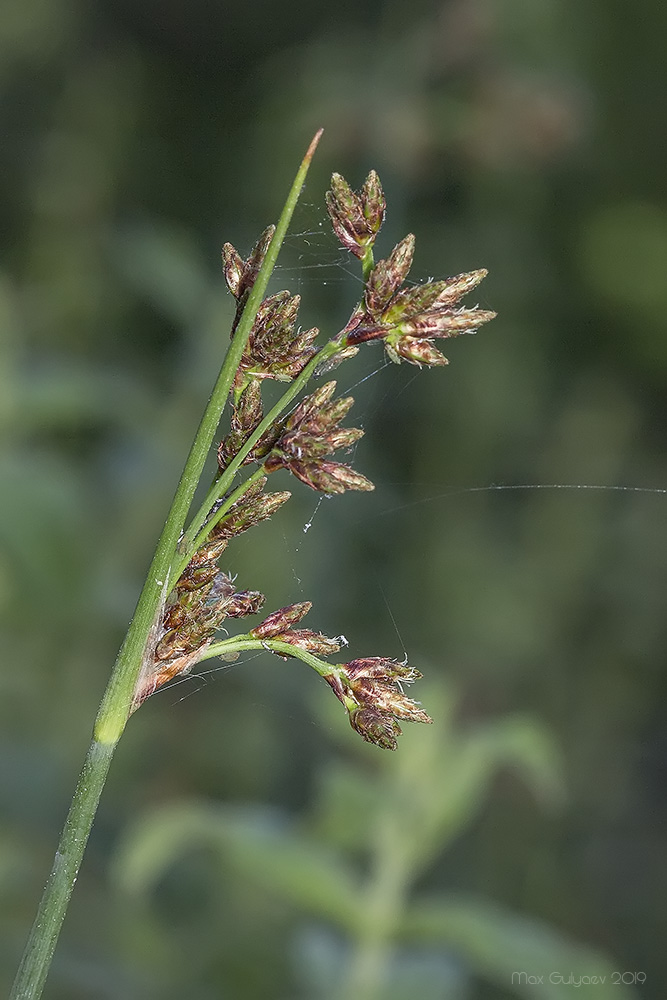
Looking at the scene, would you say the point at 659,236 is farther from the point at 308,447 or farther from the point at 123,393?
the point at 308,447

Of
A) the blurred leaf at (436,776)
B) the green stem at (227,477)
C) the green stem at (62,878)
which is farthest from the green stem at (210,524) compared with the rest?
the blurred leaf at (436,776)

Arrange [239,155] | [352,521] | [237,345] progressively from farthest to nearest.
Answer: [239,155] < [352,521] < [237,345]

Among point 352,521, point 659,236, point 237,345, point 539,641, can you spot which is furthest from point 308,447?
point 659,236

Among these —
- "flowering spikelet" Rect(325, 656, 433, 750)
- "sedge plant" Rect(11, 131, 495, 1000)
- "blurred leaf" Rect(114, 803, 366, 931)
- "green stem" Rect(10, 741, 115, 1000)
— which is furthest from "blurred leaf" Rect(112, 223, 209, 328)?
"green stem" Rect(10, 741, 115, 1000)

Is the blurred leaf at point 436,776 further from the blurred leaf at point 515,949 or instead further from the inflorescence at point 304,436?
the inflorescence at point 304,436

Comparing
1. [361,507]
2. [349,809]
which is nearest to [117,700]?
[349,809]

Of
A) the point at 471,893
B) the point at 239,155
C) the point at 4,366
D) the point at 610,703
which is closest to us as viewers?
the point at 4,366

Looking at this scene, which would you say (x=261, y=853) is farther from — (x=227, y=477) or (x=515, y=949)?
(x=227, y=477)
